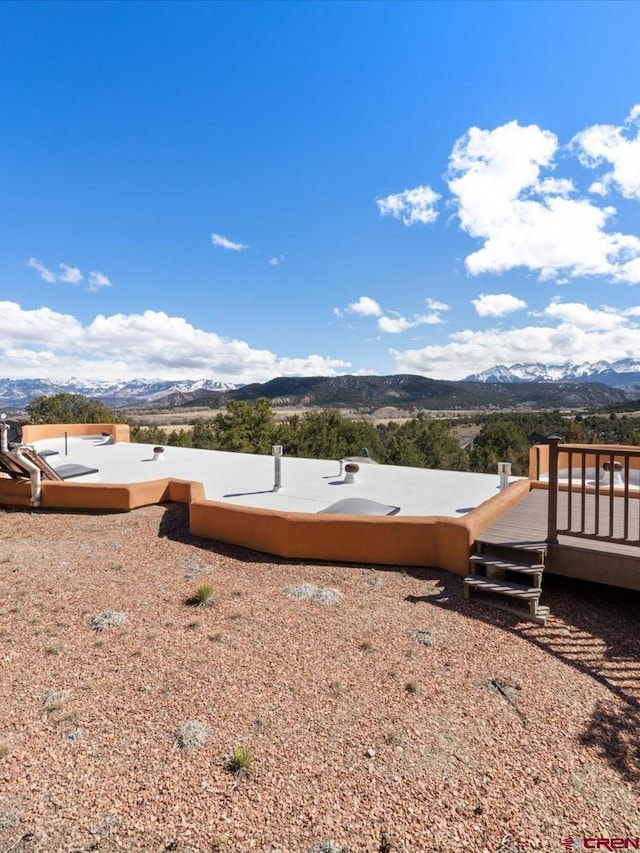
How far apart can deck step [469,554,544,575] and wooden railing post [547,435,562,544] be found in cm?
51

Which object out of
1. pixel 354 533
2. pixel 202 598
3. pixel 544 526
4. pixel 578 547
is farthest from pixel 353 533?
pixel 578 547

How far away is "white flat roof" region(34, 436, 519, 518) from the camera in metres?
10.5

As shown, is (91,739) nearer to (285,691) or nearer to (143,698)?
(143,698)

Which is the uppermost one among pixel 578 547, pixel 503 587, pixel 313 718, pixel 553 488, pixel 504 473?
pixel 553 488

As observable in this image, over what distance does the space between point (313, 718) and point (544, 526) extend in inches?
199

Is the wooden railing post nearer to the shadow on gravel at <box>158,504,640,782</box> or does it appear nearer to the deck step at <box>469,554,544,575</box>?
the deck step at <box>469,554,544,575</box>

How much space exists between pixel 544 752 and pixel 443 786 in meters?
1.02

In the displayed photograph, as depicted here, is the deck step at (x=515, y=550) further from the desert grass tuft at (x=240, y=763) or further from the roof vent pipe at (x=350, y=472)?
the roof vent pipe at (x=350, y=472)

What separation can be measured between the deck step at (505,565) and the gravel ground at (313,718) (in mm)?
608

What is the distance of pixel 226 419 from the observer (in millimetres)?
43688

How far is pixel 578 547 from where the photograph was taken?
6004mm

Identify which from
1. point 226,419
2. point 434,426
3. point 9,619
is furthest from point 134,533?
point 434,426

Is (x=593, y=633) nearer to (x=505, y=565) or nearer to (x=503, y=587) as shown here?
(x=503, y=587)

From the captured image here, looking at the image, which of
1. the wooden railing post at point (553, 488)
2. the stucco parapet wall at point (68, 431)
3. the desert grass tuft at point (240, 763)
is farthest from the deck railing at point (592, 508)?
the stucco parapet wall at point (68, 431)
